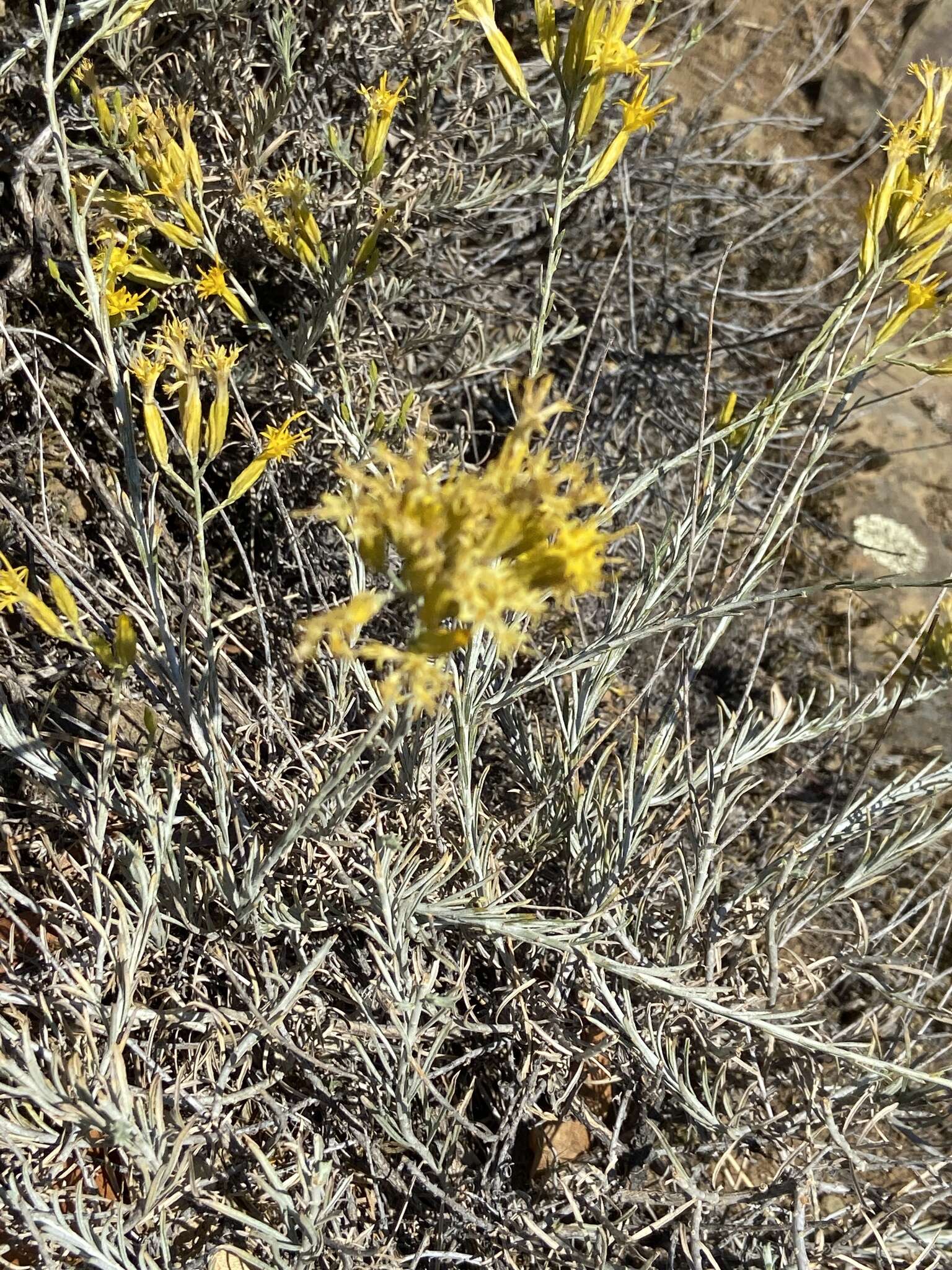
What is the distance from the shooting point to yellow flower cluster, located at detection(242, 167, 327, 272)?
1.67 meters

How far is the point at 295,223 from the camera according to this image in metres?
1.72

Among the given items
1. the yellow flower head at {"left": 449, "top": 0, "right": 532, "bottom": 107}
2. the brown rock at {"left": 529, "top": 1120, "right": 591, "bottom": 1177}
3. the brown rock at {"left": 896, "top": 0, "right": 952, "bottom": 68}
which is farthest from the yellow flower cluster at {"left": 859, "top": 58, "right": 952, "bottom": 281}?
the brown rock at {"left": 896, "top": 0, "right": 952, "bottom": 68}

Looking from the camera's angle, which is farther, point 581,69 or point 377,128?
point 377,128

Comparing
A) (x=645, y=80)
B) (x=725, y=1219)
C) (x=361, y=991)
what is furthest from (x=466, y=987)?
(x=645, y=80)

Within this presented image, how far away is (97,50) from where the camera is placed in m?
2.14

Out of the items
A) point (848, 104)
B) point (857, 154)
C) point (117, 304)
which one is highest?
point (117, 304)

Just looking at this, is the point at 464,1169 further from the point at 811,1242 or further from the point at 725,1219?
the point at 811,1242

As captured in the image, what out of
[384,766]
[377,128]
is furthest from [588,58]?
[384,766]

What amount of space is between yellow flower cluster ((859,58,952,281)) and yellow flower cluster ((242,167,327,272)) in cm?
94

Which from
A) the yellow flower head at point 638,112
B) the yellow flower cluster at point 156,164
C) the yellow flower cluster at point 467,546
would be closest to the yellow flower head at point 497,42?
the yellow flower head at point 638,112

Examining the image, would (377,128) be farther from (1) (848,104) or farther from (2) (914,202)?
(1) (848,104)

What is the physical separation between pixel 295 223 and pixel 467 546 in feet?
3.44

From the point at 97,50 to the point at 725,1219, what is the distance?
2769mm

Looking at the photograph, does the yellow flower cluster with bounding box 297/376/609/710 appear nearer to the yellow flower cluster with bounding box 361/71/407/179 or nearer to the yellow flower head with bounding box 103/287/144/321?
the yellow flower head with bounding box 103/287/144/321
